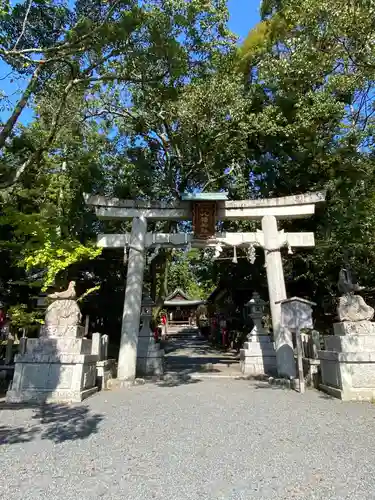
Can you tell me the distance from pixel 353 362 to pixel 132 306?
5.82m

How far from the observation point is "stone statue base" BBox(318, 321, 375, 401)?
23.8 ft

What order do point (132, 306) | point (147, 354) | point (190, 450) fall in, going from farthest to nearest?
point (147, 354)
point (132, 306)
point (190, 450)

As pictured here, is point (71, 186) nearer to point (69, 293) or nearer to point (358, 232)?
point (69, 293)

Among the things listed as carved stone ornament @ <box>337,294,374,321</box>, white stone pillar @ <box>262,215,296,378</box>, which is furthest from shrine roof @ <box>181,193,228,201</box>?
carved stone ornament @ <box>337,294,374,321</box>

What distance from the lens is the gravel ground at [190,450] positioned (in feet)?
11.1

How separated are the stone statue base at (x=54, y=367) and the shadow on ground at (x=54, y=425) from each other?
0.47 m

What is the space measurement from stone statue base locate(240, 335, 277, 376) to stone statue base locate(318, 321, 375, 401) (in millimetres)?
4142

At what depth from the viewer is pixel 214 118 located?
12375 millimetres

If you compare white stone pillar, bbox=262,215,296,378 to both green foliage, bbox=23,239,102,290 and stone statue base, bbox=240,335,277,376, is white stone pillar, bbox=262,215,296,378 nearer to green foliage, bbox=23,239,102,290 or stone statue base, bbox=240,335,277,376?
stone statue base, bbox=240,335,277,376

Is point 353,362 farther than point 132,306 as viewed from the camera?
No

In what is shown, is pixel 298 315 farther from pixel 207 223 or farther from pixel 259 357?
pixel 207 223

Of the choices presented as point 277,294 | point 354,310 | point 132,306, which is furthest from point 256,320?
point 354,310

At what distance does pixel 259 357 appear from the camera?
39.8ft

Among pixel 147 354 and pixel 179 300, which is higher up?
pixel 179 300
